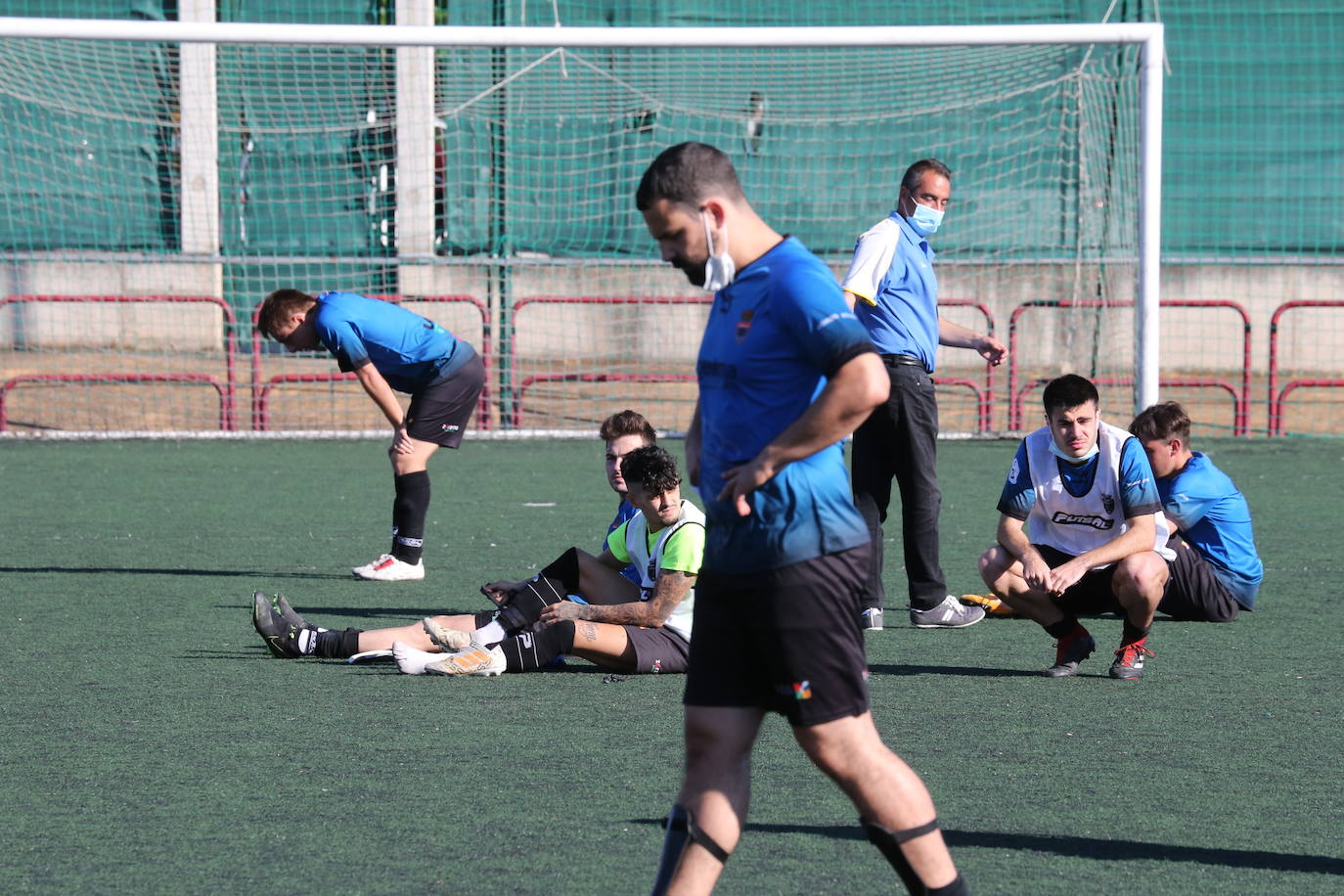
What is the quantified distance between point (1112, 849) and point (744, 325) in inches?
64.8

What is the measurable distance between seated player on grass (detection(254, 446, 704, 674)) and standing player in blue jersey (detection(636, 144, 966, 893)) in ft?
8.02

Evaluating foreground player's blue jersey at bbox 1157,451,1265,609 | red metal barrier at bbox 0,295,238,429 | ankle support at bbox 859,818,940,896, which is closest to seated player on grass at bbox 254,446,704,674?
foreground player's blue jersey at bbox 1157,451,1265,609

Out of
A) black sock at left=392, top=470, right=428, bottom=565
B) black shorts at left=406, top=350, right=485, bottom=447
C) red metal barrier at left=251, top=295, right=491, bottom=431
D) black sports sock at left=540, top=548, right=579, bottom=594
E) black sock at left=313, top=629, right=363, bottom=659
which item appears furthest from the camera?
red metal barrier at left=251, top=295, right=491, bottom=431

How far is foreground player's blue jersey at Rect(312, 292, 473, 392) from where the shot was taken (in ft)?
25.7

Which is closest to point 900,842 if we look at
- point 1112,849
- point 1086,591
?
point 1112,849

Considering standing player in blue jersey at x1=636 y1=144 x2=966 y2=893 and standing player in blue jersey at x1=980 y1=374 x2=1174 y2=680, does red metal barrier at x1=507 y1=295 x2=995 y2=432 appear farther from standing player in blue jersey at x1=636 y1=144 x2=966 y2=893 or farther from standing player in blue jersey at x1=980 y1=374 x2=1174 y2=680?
standing player in blue jersey at x1=636 y1=144 x2=966 y2=893

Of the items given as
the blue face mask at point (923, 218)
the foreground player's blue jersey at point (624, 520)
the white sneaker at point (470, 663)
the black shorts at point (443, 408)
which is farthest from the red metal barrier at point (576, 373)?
the white sneaker at point (470, 663)

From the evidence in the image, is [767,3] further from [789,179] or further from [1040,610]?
[1040,610]

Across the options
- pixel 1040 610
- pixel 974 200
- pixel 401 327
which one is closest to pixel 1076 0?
pixel 974 200

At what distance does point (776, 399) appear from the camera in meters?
3.03

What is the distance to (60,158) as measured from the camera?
1648 centimetres

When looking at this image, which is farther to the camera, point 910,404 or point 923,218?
point 923,218

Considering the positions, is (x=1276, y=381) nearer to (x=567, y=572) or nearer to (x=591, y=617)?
(x=567, y=572)

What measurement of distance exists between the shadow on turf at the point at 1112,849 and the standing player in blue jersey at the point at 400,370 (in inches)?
167
